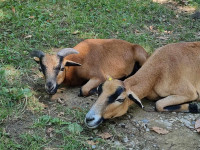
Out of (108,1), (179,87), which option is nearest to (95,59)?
(179,87)

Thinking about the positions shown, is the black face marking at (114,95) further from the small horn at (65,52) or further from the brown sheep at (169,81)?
the small horn at (65,52)

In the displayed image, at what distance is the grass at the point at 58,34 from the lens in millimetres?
5195

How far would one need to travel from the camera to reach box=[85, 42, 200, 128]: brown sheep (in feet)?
20.2

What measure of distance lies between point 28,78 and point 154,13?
651cm

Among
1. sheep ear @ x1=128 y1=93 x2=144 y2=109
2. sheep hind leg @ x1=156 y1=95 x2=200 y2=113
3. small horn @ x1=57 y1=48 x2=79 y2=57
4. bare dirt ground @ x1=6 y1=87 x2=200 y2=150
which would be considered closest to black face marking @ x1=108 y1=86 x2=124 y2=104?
sheep ear @ x1=128 y1=93 x2=144 y2=109

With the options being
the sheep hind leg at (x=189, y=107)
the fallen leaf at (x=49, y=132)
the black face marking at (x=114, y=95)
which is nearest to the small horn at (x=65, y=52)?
the black face marking at (x=114, y=95)

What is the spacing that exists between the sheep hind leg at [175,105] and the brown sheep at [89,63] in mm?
1672

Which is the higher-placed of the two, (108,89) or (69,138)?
(108,89)

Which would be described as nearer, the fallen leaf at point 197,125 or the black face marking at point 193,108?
the fallen leaf at point 197,125

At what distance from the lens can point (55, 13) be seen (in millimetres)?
10414

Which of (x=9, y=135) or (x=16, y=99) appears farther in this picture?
(x=16, y=99)

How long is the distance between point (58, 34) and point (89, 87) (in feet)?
10.2

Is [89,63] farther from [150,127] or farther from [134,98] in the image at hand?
[150,127]

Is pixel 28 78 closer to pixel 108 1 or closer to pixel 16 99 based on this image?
pixel 16 99
